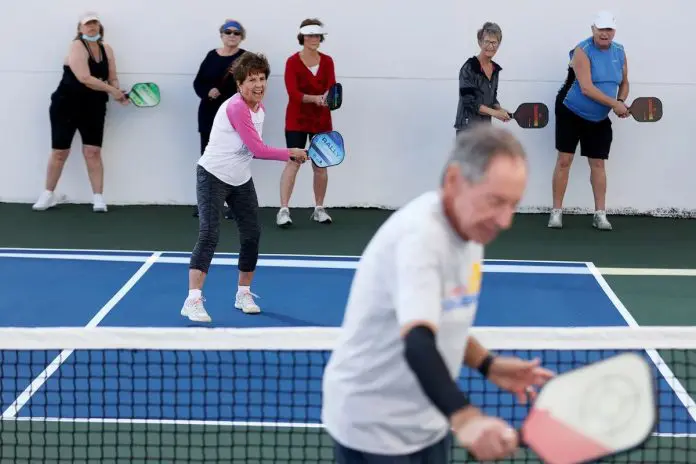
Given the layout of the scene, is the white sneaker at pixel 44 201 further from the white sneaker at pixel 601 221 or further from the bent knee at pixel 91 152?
the white sneaker at pixel 601 221

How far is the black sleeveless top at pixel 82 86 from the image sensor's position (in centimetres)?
1012

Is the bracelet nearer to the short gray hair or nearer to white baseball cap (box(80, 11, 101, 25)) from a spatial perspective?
the short gray hair

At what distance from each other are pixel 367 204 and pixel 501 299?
3507mm

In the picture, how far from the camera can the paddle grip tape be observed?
2350 millimetres

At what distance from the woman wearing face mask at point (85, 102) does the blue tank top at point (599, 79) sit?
435cm

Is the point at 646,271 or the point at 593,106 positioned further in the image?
the point at 593,106

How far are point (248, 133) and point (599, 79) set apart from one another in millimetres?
4339

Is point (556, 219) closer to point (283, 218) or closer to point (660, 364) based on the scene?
point (283, 218)

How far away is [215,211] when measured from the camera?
6.66 m

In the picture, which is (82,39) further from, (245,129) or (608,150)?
(608,150)

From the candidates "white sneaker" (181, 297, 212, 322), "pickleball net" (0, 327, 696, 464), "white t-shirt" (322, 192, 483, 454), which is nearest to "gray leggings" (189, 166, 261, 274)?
"white sneaker" (181, 297, 212, 322)

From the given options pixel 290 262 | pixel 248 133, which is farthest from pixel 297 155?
pixel 290 262

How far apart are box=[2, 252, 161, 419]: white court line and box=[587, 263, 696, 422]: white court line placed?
10.5ft

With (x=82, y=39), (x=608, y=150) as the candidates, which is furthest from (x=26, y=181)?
(x=608, y=150)
